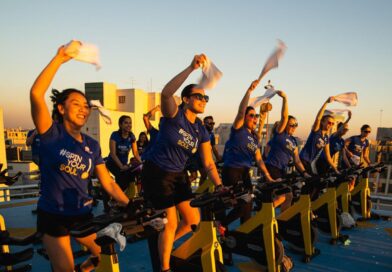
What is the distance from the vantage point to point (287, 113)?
4660mm

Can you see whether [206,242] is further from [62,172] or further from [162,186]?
[62,172]

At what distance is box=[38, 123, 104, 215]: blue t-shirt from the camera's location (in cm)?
212

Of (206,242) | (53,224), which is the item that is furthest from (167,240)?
(53,224)

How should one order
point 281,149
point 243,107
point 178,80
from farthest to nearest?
point 281,149 < point 243,107 < point 178,80

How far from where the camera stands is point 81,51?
1897 millimetres

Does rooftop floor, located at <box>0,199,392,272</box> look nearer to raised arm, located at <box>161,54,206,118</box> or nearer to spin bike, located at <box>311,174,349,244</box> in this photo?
spin bike, located at <box>311,174,349,244</box>

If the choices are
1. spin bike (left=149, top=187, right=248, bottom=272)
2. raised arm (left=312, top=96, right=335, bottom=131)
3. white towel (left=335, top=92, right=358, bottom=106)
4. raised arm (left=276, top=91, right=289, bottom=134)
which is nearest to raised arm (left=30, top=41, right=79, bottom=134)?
spin bike (left=149, top=187, right=248, bottom=272)

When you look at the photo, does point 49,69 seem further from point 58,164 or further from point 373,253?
point 373,253

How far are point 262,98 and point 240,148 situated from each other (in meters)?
0.98

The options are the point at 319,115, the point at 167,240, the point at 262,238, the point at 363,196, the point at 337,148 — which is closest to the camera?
the point at 167,240

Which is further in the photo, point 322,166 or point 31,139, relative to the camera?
point 322,166

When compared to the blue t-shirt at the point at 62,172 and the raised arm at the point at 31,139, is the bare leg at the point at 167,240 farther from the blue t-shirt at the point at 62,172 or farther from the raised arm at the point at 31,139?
the raised arm at the point at 31,139

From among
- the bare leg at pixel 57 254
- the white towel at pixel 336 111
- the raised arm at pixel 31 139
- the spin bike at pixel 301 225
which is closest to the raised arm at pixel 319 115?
the white towel at pixel 336 111

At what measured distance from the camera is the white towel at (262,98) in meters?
4.54
